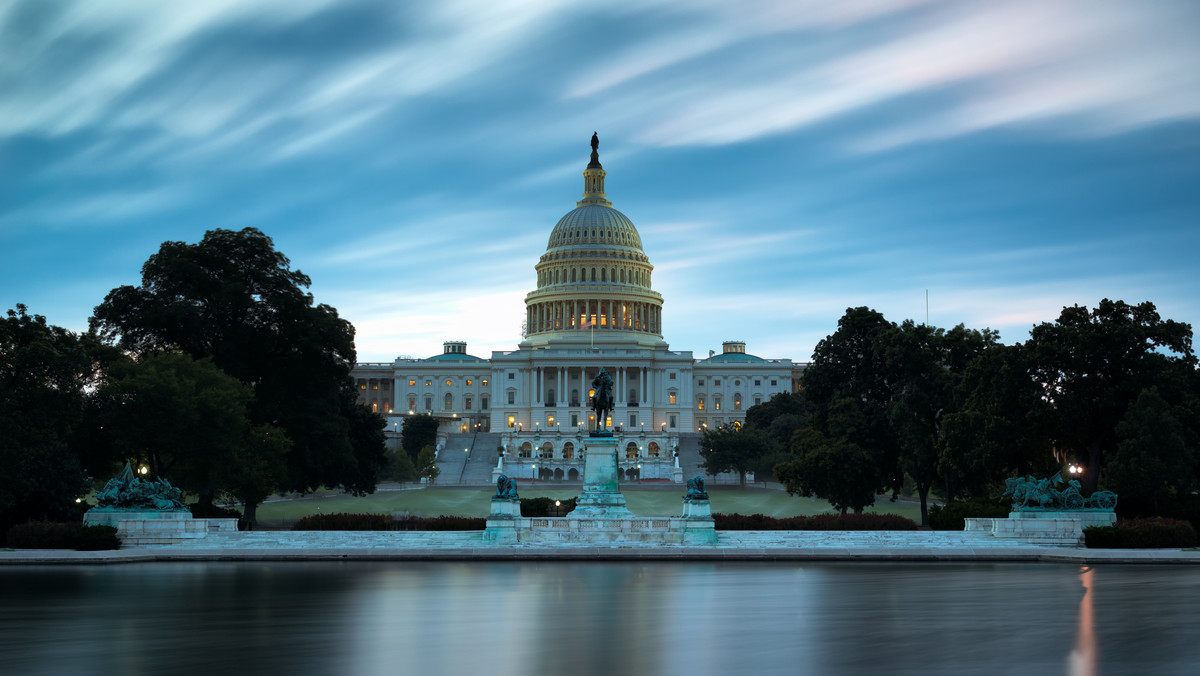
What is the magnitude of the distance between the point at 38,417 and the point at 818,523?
27.9 metres

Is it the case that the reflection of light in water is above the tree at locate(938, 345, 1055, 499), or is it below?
below

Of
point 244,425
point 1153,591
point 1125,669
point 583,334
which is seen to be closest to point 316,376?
point 244,425

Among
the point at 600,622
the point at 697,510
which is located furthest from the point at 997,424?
the point at 600,622

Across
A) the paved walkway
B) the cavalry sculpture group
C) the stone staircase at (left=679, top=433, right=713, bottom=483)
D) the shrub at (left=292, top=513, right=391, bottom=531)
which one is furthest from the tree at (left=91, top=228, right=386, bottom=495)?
the stone staircase at (left=679, top=433, right=713, bottom=483)

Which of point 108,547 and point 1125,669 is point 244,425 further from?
point 1125,669

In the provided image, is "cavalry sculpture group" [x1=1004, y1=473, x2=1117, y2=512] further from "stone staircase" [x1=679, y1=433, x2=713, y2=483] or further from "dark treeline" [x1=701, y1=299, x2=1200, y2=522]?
"stone staircase" [x1=679, y1=433, x2=713, y2=483]

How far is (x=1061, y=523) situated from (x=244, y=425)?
106ft

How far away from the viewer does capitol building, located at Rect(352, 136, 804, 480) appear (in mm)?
159250

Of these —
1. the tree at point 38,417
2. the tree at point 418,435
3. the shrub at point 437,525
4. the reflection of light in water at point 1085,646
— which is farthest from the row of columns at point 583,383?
the reflection of light in water at point 1085,646

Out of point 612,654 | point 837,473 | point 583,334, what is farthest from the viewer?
point 583,334

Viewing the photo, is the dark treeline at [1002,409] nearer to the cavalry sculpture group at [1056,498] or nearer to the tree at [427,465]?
the cavalry sculpture group at [1056,498]

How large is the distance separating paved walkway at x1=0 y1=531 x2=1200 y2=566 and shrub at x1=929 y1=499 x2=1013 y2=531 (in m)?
4.14

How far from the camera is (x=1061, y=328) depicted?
49.2 m

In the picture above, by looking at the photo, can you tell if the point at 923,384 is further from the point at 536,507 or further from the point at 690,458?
the point at 690,458
